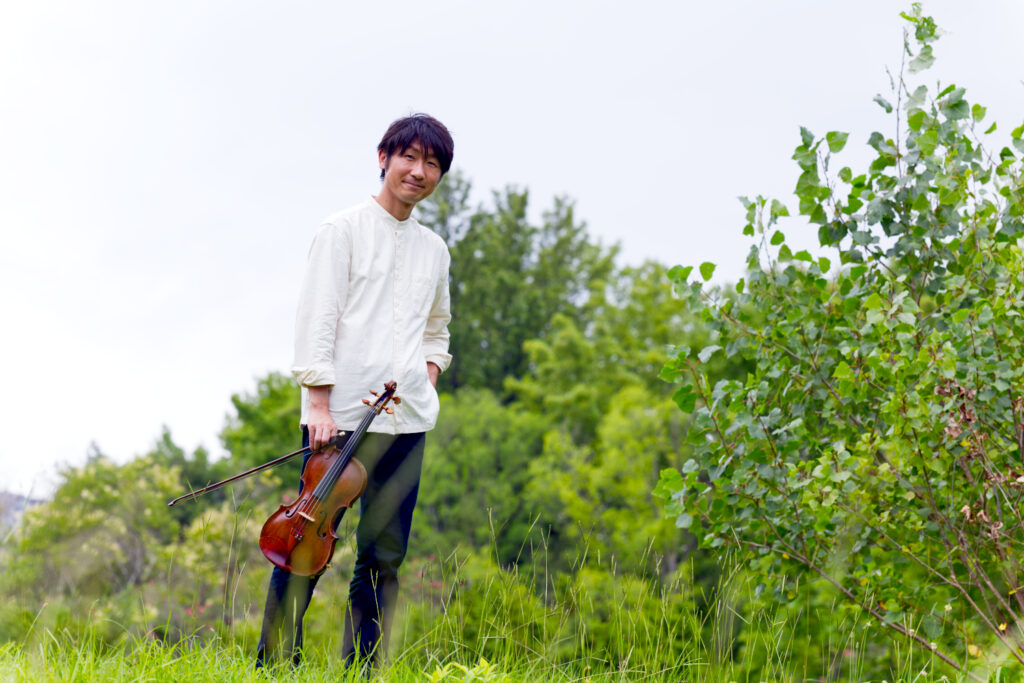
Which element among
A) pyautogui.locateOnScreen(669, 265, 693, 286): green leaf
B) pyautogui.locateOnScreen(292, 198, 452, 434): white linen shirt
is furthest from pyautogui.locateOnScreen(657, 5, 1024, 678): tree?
pyautogui.locateOnScreen(292, 198, 452, 434): white linen shirt

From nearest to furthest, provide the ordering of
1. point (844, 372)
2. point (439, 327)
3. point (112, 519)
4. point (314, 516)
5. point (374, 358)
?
point (314, 516) → point (374, 358) → point (844, 372) → point (439, 327) → point (112, 519)

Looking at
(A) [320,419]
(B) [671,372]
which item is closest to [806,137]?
(B) [671,372]

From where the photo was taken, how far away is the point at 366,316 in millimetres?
2992

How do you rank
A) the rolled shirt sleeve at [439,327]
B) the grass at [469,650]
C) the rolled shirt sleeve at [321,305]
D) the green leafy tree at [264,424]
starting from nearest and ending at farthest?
the grass at [469,650]
the rolled shirt sleeve at [321,305]
the rolled shirt sleeve at [439,327]
the green leafy tree at [264,424]

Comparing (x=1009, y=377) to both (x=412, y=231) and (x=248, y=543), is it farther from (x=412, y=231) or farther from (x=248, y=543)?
(x=248, y=543)

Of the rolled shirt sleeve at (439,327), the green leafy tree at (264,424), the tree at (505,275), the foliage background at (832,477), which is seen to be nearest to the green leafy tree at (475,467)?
the tree at (505,275)

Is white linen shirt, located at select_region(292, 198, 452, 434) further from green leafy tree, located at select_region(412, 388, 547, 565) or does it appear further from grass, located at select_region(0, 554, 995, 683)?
green leafy tree, located at select_region(412, 388, 547, 565)

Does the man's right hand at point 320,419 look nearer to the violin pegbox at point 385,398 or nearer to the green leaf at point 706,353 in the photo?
the violin pegbox at point 385,398

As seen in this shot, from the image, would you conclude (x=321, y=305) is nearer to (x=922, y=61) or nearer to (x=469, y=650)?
(x=469, y=650)

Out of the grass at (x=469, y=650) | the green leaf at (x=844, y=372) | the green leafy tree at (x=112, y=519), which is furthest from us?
the green leafy tree at (x=112, y=519)

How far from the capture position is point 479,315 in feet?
108

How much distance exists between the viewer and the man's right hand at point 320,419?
2791mm

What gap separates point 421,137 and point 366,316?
24.0 inches

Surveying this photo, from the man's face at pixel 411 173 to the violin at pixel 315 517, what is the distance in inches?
28.9
